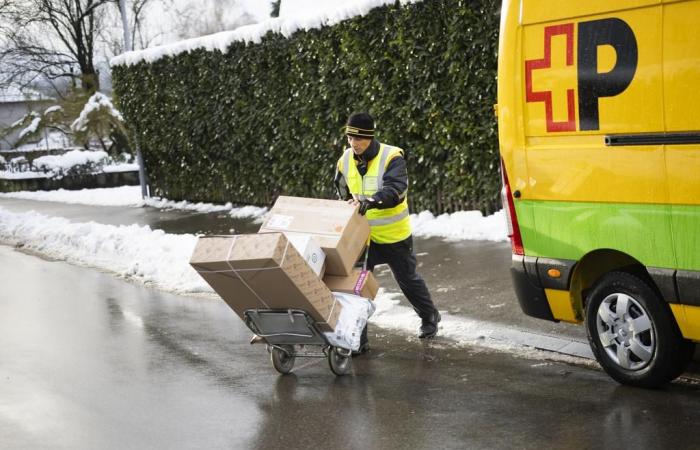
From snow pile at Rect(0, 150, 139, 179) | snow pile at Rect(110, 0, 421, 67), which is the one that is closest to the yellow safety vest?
snow pile at Rect(110, 0, 421, 67)

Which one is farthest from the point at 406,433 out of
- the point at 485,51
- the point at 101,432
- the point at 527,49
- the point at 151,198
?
the point at 151,198

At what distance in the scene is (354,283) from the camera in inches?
284

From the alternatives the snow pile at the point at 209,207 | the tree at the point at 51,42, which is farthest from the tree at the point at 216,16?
the snow pile at the point at 209,207

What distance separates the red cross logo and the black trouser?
1931mm

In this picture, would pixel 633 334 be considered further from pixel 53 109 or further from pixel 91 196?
pixel 53 109

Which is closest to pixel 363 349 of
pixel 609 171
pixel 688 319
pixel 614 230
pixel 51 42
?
pixel 614 230

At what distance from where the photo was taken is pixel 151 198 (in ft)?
77.0

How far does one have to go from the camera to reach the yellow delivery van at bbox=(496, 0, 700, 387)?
18.3 feet

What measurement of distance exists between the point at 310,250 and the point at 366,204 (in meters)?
0.65

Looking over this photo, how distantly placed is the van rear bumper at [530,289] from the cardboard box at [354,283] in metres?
1.10

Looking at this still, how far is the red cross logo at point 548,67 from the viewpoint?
6.16 meters

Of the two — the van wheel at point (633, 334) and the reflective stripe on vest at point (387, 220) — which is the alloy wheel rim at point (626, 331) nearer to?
the van wheel at point (633, 334)

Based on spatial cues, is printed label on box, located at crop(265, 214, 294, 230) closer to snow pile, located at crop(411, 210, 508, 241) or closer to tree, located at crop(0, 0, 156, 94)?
snow pile, located at crop(411, 210, 508, 241)

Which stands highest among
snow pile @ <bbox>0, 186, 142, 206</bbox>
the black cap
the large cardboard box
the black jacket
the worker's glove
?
the black cap
